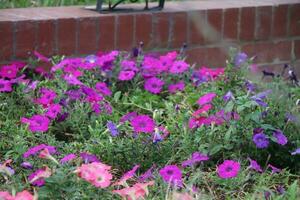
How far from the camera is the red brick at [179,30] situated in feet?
14.8

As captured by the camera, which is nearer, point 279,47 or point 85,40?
point 85,40

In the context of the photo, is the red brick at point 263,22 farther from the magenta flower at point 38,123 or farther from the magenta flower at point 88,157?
the magenta flower at point 88,157

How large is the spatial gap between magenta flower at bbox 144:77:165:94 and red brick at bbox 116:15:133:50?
0.53 meters

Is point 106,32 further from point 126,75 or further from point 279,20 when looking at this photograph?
point 279,20

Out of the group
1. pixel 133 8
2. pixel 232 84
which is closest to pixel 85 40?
pixel 133 8

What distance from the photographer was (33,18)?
4082 millimetres

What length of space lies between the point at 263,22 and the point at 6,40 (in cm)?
179

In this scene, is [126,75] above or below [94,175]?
below

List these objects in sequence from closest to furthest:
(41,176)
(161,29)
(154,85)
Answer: (41,176)
(154,85)
(161,29)

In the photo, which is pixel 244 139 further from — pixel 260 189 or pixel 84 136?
pixel 84 136

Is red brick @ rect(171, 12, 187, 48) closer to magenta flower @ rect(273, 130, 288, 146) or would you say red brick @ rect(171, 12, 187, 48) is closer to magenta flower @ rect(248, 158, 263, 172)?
magenta flower @ rect(273, 130, 288, 146)

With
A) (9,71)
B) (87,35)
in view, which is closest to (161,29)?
(87,35)

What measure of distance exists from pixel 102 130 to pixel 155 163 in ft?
1.13

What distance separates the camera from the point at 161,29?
448cm
